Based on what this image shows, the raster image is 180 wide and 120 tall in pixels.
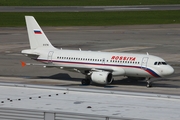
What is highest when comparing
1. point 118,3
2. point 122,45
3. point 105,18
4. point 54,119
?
point 118,3

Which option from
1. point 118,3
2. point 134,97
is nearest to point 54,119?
point 134,97

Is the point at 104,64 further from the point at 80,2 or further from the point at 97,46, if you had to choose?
the point at 80,2

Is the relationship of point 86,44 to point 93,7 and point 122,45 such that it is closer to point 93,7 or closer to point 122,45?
point 122,45

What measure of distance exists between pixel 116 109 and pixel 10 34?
7729 cm

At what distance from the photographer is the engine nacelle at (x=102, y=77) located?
52906 mm

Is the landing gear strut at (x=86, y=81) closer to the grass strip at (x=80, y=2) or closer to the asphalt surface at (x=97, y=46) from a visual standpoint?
the asphalt surface at (x=97, y=46)

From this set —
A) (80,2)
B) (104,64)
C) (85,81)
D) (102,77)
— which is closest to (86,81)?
(85,81)

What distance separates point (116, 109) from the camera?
27.2 metres

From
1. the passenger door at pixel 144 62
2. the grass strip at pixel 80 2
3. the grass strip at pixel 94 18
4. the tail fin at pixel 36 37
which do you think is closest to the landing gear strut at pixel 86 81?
the passenger door at pixel 144 62

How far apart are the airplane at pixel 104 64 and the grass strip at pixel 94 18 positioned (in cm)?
5957

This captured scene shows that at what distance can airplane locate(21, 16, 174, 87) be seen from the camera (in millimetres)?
53562

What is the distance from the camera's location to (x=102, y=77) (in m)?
52.9

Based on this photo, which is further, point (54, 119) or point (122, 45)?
point (122, 45)

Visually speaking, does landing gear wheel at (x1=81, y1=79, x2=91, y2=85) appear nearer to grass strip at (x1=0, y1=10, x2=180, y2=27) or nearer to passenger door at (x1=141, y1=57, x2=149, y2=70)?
passenger door at (x1=141, y1=57, x2=149, y2=70)
